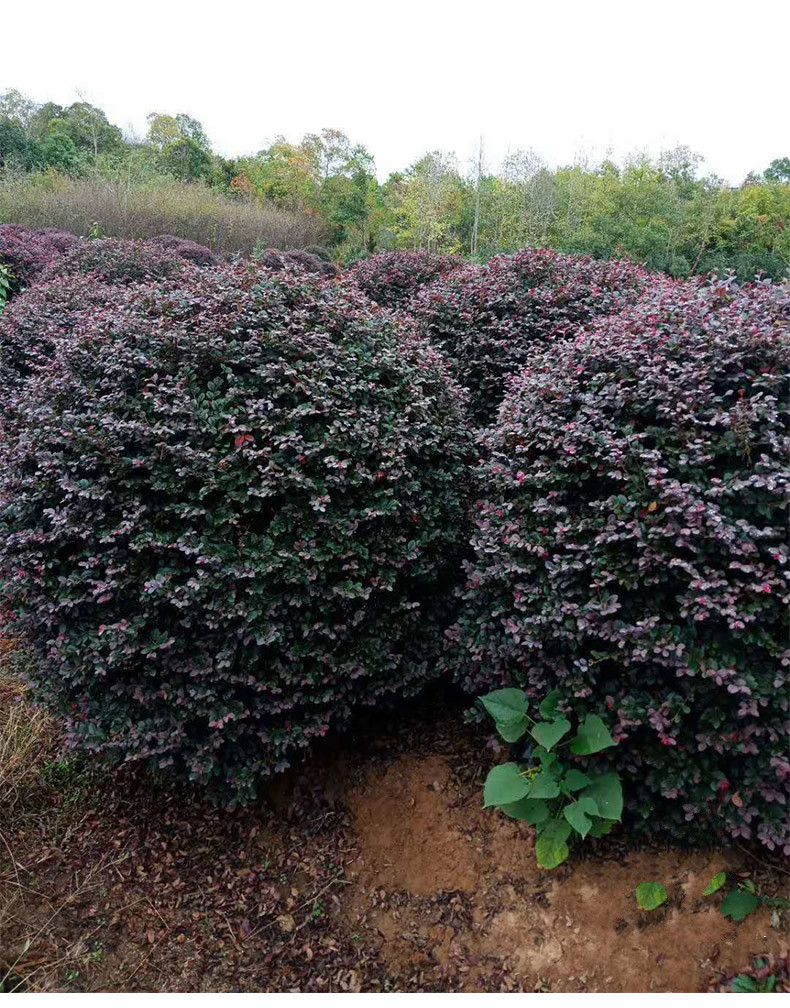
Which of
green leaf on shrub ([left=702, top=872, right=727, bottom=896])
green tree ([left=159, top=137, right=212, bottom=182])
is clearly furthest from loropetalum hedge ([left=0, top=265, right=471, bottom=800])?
green tree ([left=159, top=137, right=212, bottom=182])

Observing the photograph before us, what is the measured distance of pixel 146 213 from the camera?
13586 millimetres

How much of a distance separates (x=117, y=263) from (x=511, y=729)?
5849 millimetres

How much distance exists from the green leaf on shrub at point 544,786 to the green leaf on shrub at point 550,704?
0.55 feet

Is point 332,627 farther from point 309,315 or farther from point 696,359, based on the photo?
point 696,359

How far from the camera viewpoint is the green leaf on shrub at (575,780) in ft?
6.68

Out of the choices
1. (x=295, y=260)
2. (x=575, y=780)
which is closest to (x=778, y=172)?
(x=295, y=260)

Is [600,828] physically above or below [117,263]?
below

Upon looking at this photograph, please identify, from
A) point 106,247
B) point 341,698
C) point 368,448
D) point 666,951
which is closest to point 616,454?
point 368,448

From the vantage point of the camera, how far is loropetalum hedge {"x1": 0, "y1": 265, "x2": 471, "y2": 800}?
228cm

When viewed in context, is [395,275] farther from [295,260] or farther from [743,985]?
[743,985]

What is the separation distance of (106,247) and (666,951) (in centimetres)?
700

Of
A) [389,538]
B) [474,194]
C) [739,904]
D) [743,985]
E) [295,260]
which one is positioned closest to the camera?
[743,985]

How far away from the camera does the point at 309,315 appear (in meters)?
2.86

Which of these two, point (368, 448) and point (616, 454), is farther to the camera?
point (368, 448)
